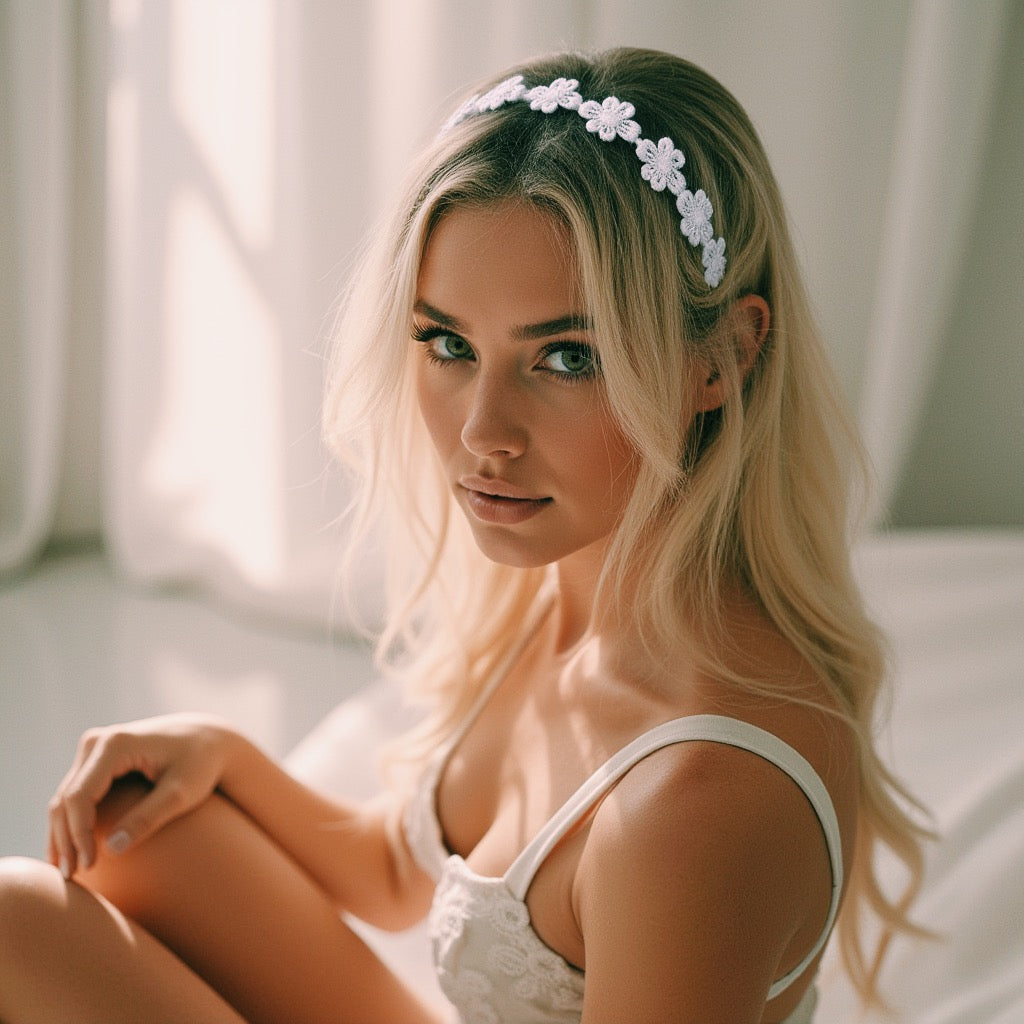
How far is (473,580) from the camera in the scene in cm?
134

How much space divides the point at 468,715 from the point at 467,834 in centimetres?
13

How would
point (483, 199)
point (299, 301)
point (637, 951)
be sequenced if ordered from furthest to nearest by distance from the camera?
point (299, 301) → point (483, 199) → point (637, 951)

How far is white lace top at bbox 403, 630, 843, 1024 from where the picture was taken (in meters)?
0.88

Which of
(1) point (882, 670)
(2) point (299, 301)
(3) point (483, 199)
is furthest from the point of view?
(2) point (299, 301)

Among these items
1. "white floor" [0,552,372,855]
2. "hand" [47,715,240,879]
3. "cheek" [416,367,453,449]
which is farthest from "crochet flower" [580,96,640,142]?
"white floor" [0,552,372,855]

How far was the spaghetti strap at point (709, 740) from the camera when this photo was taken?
2.88 ft

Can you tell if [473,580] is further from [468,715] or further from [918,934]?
[918,934]

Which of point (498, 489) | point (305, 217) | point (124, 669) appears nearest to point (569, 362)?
point (498, 489)

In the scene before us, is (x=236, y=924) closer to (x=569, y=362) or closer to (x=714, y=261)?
(x=569, y=362)

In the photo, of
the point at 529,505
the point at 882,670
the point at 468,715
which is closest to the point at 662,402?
the point at 529,505

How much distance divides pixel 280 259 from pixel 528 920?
5.22 feet

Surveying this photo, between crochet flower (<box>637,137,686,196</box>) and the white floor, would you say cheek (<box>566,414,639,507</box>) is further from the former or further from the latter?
the white floor

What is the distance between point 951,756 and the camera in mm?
1547

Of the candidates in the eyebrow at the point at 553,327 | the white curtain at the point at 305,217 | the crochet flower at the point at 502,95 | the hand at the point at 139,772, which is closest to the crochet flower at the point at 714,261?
the eyebrow at the point at 553,327
